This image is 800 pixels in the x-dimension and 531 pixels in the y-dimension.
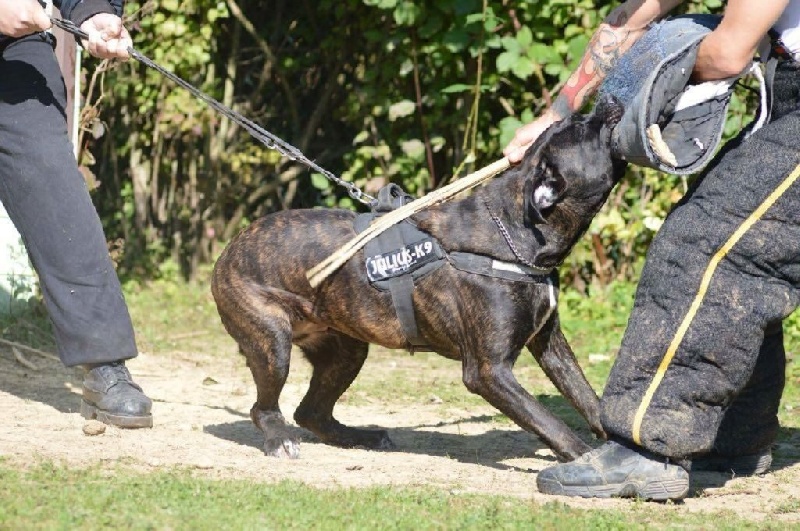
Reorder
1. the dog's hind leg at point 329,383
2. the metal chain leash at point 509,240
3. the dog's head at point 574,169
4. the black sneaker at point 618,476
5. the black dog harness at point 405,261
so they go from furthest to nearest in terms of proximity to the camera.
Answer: the dog's hind leg at point 329,383
the black dog harness at point 405,261
the metal chain leash at point 509,240
the dog's head at point 574,169
the black sneaker at point 618,476

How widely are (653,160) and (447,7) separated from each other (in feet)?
15.5

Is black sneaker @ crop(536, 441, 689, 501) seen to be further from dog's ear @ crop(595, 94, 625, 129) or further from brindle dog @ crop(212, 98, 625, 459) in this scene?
dog's ear @ crop(595, 94, 625, 129)

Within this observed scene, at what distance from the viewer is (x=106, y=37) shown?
222 inches

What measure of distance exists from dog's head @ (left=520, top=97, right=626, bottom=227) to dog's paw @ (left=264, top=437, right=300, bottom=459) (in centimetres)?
145

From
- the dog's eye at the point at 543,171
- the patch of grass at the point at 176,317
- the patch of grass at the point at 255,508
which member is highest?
the dog's eye at the point at 543,171

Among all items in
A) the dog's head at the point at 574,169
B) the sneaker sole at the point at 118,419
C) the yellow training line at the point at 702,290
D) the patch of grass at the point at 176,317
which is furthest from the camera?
the patch of grass at the point at 176,317

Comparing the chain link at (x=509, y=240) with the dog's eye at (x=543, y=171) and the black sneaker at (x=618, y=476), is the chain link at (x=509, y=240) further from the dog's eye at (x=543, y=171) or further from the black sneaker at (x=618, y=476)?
the black sneaker at (x=618, y=476)

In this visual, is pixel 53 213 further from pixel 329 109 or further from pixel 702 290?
pixel 329 109

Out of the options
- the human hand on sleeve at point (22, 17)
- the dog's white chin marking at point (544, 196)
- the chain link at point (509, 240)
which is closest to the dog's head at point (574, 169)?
the dog's white chin marking at point (544, 196)

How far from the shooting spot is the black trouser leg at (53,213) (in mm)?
5734

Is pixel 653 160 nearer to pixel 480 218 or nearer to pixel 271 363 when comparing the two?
pixel 480 218

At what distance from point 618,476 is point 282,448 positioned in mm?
1582

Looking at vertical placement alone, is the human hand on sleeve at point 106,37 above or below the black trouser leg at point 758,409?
above

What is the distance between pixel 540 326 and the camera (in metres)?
5.27
